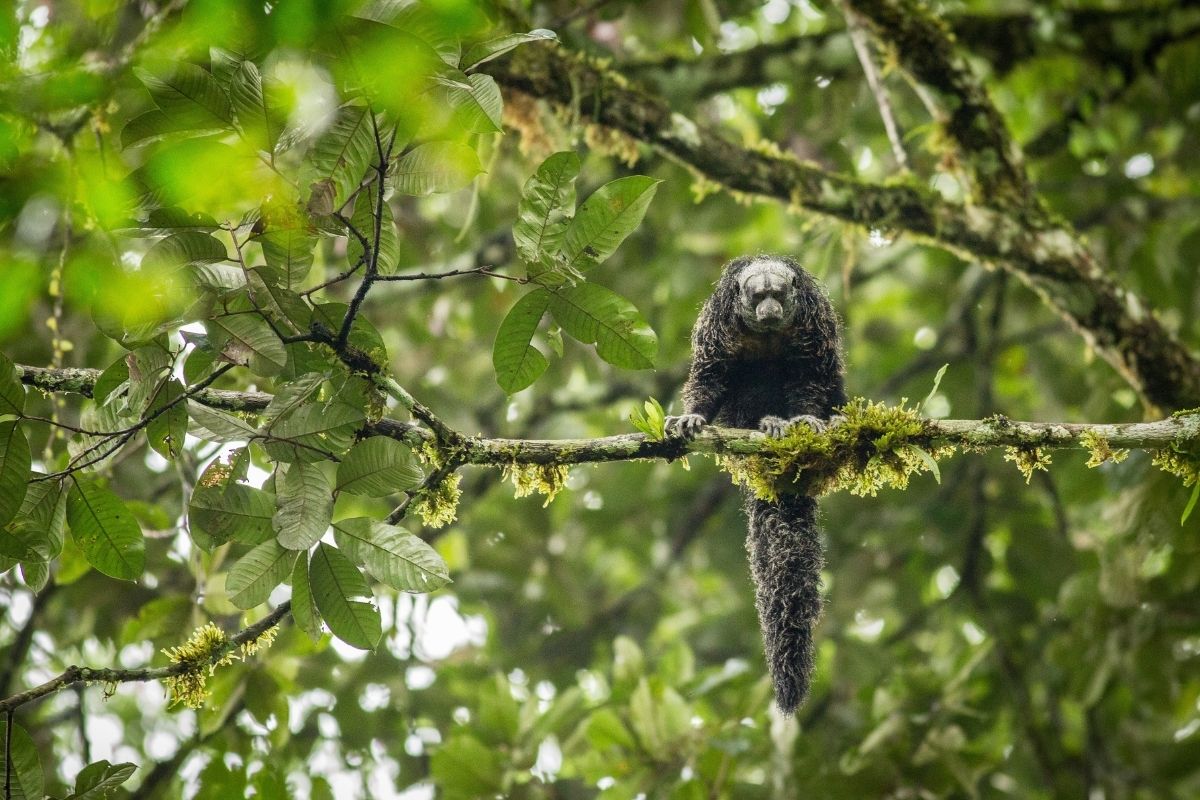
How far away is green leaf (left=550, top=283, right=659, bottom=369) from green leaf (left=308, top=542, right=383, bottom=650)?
2.53 feet

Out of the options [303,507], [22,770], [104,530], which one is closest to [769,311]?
[303,507]

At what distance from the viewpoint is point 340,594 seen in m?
2.54

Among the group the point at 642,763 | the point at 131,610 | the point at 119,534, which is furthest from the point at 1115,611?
the point at 131,610

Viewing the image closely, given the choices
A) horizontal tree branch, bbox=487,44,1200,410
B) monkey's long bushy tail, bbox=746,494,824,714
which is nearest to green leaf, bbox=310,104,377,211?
monkey's long bushy tail, bbox=746,494,824,714

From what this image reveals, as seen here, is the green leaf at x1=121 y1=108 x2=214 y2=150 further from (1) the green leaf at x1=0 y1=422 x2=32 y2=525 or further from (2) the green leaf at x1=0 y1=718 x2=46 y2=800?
(2) the green leaf at x1=0 y1=718 x2=46 y2=800

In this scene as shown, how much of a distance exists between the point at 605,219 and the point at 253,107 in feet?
2.63

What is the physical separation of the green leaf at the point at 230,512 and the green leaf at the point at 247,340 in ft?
1.14

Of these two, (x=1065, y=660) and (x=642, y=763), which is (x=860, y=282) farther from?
(x=642, y=763)

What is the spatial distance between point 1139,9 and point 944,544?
296 centimetres

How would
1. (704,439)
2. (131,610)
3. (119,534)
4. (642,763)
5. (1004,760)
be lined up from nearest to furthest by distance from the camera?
(119,534)
(704,439)
(642,763)
(131,610)
(1004,760)

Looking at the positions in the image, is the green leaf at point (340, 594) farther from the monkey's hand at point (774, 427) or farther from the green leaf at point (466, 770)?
the green leaf at point (466, 770)

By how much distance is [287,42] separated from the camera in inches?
84.3

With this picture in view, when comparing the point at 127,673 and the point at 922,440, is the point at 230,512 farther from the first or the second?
the point at 922,440

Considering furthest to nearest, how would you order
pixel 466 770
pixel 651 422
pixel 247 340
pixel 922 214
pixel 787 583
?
pixel 466 770
pixel 922 214
pixel 787 583
pixel 651 422
pixel 247 340
